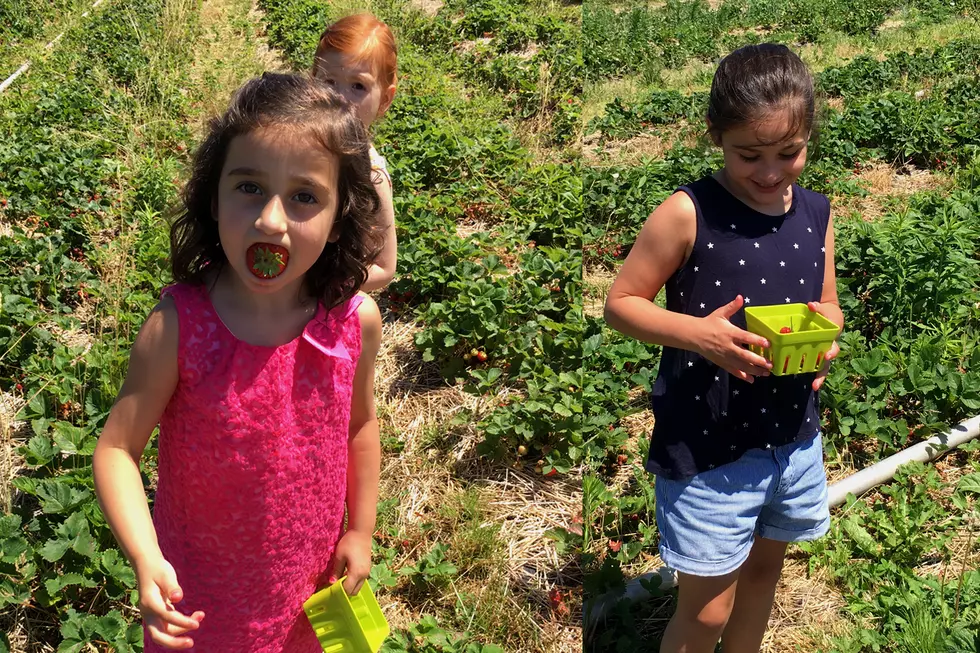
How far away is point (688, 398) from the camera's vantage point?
2.27 meters

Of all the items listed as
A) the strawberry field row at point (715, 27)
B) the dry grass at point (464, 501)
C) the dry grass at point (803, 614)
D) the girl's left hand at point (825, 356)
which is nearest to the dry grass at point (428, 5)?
the strawberry field row at point (715, 27)

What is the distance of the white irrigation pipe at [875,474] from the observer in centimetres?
314

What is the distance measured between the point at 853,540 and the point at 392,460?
1931 mm

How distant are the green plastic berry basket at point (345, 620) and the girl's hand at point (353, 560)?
0.07 feet

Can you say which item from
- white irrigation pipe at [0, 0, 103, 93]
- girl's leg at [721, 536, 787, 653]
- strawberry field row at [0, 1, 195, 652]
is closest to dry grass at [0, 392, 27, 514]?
strawberry field row at [0, 1, 195, 652]

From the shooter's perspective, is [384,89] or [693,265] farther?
[384,89]

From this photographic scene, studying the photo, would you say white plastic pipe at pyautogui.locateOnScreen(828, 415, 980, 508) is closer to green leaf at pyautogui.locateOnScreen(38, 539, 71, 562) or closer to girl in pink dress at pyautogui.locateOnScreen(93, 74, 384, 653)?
girl in pink dress at pyautogui.locateOnScreen(93, 74, 384, 653)

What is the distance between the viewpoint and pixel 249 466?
70.5 inches

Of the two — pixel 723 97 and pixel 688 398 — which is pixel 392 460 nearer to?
pixel 688 398

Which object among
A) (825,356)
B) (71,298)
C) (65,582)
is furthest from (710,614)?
(71,298)

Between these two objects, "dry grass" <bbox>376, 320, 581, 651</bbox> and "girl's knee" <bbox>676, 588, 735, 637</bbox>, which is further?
"dry grass" <bbox>376, 320, 581, 651</bbox>

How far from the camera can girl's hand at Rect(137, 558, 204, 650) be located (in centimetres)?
154

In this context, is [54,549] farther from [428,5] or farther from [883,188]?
[428,5]

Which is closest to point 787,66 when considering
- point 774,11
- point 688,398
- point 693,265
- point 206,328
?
point 693,265
